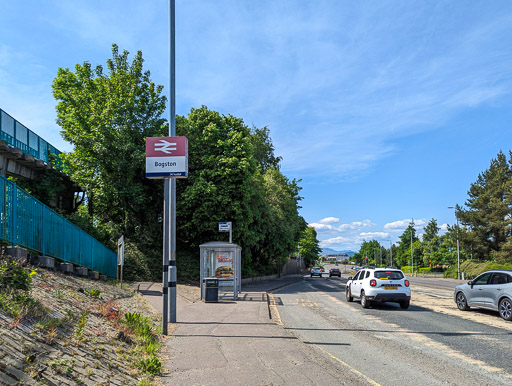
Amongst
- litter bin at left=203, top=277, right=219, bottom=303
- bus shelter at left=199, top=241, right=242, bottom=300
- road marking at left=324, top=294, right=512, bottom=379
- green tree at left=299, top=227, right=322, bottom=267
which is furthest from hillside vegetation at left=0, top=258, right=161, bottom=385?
green tree at left=299, top=227, right=322, bottom=267

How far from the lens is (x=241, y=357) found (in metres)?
7.46

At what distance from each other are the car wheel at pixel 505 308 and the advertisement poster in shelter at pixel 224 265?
11225 mm

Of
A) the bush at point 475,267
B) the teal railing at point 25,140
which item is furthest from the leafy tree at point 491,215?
the teal railing at point 25,140

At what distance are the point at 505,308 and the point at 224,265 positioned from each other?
11644 mm

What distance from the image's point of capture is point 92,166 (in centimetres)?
2723

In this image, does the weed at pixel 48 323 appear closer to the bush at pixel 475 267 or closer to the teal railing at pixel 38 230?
the teal railing at pixel 38 230

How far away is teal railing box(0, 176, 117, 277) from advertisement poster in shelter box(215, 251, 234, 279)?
5.62 metres

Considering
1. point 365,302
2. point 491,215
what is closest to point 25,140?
point 365,302

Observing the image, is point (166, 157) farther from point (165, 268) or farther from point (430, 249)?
point (430, 249)

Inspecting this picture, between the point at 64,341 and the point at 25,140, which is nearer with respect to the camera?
the point at 64,341

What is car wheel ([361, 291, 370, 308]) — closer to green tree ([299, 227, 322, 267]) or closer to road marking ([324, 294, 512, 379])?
road marking ([324, 294, 512, 379])

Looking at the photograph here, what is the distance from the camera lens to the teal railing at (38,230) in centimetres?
1097

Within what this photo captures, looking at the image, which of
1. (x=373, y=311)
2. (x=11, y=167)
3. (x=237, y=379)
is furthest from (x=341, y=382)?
(x=11, y=167)

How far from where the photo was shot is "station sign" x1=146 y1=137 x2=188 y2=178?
10.9 meters
